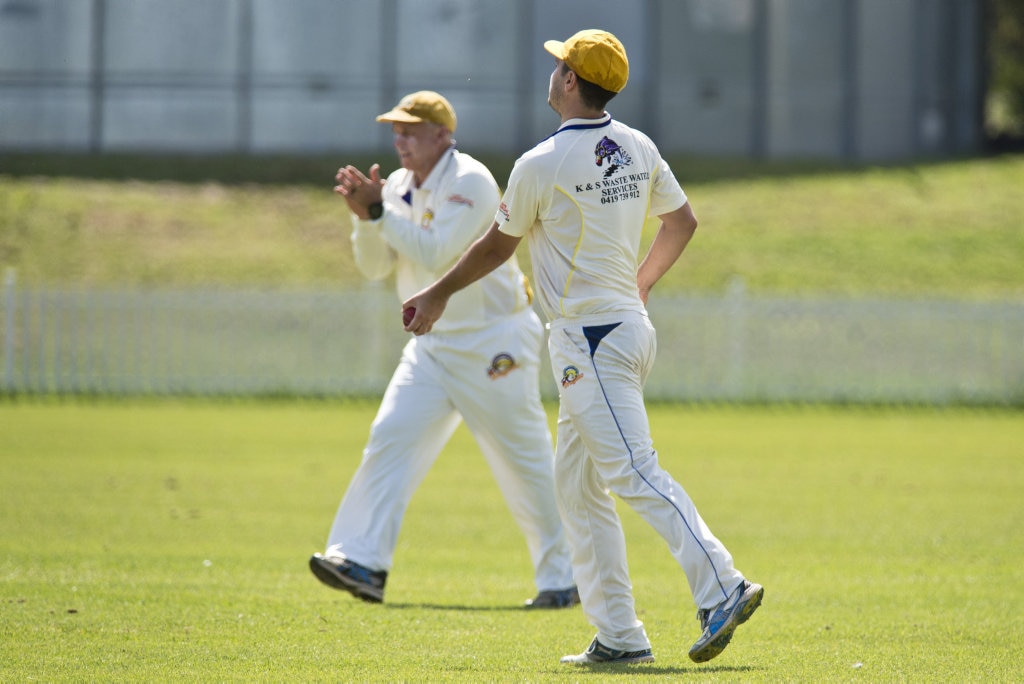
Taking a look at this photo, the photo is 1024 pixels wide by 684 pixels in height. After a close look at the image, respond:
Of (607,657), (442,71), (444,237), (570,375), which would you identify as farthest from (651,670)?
(442,71)

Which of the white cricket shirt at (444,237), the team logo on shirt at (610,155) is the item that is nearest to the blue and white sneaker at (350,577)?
the white cricket shirt at (444,237)

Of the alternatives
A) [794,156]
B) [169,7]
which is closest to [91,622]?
[169,7]

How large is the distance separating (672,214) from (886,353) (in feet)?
45.4

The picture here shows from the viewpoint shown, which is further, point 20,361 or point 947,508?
point 20,361

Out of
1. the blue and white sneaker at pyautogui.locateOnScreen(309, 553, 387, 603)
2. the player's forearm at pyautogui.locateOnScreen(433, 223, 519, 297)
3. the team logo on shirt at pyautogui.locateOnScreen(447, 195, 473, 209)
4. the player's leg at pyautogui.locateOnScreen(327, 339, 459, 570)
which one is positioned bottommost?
the blue and white sneaker at pyautogui.locateOnScreen(309, 553, 387, 603)

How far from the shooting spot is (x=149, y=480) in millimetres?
10375

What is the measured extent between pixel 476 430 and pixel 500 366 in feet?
1.16

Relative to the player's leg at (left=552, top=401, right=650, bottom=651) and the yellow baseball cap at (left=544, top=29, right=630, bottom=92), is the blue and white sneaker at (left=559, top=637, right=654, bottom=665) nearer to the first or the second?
the player's leg at (left=552, top=401, right=650, bottom=651)

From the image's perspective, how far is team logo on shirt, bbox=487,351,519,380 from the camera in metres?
6.50

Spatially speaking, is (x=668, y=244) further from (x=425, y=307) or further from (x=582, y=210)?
(x=425, y=307)

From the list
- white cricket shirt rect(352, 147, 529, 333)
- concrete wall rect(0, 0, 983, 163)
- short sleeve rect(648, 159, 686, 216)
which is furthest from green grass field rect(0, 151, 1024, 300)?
short sleeve rect(648, 159, 686, 216)

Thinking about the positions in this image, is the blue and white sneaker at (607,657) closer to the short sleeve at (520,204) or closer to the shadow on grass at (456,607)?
the shadow on grass at (456,607)

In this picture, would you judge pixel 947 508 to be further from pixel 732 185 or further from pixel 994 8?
pixel 994 8

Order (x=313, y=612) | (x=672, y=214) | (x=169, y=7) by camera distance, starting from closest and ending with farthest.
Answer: (x=672, y=214) < (x=313, y=612) < (x=169, y=7)
